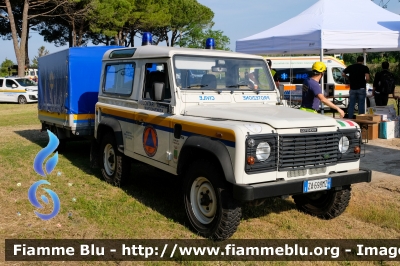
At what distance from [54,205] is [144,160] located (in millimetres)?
1357

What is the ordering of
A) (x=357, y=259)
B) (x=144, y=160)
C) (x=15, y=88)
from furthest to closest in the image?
(x=15, y=88), (x=144, y=160), (x=357, y=259)

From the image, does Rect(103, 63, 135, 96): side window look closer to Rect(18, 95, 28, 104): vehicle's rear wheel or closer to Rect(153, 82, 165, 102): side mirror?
Rect(153, 82, 165, 102): side mirror

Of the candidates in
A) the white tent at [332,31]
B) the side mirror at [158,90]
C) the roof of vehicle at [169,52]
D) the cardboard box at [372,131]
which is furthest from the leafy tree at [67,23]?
the side mirror at [158,90]

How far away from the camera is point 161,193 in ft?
23.0

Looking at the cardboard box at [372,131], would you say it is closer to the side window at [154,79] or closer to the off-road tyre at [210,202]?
the side window at [154,79]

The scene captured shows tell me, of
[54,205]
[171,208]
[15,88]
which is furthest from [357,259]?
[15,88]

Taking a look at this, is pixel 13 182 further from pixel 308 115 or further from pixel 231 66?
pixel 308 115

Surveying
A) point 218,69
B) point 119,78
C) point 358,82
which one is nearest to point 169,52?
point 218,69

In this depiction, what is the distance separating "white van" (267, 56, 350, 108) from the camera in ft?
58.3

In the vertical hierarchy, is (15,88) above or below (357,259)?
above

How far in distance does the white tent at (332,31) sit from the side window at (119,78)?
5515 millimetres

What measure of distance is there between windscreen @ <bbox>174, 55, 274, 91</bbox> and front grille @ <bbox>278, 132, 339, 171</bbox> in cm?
156

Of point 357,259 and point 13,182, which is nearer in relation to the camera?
point 357,259

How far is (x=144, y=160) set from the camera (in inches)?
247
